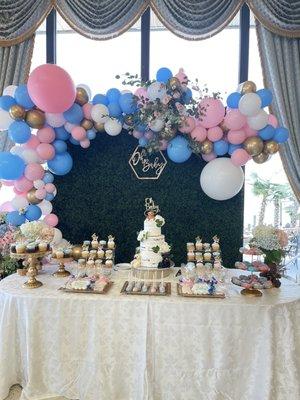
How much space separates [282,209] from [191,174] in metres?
1.28

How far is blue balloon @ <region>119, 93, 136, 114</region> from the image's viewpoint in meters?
3.01

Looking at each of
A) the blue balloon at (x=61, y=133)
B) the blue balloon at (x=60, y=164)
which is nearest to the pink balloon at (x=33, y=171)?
the blue balloon at (x=60, y=164)

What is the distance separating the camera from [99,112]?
308cm

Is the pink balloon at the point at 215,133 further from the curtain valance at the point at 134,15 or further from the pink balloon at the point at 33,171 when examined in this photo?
the pink balloon at the point at 33,171

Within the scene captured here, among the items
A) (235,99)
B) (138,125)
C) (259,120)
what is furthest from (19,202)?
(259,120)

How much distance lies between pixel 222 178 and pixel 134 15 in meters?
1.99

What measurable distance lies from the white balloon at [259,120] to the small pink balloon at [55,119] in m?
1.67

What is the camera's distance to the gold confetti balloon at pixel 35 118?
3006 mm

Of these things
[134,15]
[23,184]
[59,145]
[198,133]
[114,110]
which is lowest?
[23,184]

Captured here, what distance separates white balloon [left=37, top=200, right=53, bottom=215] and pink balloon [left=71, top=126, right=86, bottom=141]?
2.35 feet

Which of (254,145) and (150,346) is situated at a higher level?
(254,145)

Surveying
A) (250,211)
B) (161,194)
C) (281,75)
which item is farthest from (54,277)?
(281,75)

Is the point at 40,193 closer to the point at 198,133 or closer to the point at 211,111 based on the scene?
the point at 198,133

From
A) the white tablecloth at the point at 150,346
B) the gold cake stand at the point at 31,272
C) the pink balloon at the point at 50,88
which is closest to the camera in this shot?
the white tablecloth at the point at 150,346
